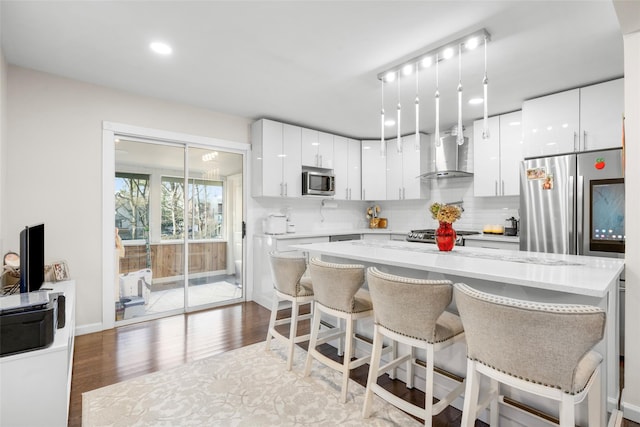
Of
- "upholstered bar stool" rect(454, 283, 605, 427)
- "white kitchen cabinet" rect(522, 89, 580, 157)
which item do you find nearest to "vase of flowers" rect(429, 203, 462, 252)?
"upholstered bar stool" rect(454, 283, 605, 427)

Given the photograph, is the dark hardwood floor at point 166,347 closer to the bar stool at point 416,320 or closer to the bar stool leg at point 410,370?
the bar stool leg at point 410,370

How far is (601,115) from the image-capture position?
302cm

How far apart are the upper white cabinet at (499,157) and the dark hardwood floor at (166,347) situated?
268cm

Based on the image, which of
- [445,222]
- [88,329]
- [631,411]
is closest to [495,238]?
[445,222]

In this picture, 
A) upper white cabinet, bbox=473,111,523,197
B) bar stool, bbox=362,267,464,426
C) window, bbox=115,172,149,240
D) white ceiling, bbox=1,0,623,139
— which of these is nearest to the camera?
bar stool, bbox=362,267,464,426

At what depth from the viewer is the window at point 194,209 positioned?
3875mm

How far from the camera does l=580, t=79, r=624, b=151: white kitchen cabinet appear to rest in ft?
9.61

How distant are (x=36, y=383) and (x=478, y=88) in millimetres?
3992

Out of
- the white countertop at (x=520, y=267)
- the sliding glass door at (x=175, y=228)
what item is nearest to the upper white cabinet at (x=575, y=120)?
the white countertop at (x=520, y=267)

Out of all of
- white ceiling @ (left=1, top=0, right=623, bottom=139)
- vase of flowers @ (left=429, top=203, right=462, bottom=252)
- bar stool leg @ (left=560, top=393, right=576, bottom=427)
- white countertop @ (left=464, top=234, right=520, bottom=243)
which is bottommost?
bar stool leg @ (left=560, top=393, right=576, bottom=427)

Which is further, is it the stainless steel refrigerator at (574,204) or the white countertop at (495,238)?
the white countertop at (495,238)

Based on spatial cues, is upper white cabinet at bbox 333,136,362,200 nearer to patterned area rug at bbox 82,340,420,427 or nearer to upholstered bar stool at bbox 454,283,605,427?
patterned area rug at bbox 82,340,420,427

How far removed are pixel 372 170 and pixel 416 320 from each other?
3979mm

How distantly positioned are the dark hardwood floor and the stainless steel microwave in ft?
5.73
